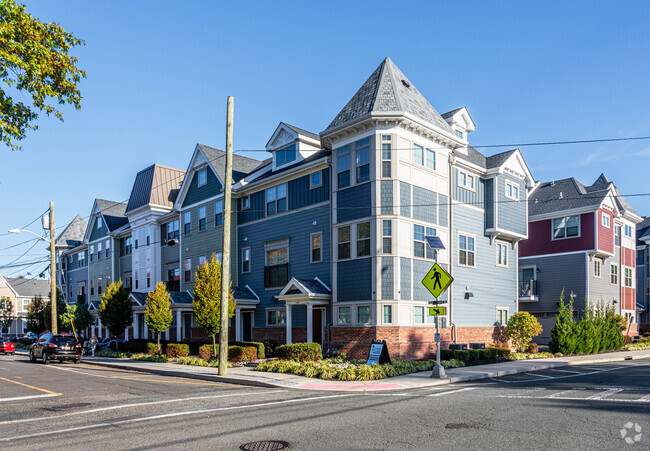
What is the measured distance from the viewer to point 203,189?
3531cm

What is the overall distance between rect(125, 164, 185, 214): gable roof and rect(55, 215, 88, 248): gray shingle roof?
61.3 feet

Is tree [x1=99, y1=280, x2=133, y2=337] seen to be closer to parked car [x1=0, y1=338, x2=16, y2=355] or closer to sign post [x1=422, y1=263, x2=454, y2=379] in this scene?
parked car [x1=0, y1=338, x2=16, y2=355]

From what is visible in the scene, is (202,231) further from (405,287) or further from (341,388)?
(341,388)

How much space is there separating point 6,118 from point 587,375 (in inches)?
745

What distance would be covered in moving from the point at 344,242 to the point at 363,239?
1.25 metres

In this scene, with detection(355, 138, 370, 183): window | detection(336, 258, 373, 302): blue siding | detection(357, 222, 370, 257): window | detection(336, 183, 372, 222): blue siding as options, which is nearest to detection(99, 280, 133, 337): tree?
detection(336, 258, 373, 302): blue siding

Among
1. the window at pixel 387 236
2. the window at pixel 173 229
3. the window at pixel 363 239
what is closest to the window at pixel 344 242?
the window at pixel 363 239

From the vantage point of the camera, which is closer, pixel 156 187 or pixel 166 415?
pixel 166 415

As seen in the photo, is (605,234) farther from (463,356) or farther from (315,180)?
(315,180)

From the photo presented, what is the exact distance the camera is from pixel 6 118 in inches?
518

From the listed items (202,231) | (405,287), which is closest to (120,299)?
(202,231)

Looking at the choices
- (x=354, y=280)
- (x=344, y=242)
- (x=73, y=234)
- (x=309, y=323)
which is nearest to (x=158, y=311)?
(x=309, y=323)

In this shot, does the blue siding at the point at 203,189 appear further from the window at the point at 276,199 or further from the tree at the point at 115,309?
the tree at the point at 115,309

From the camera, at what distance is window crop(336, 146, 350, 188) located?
25203 millimetres
